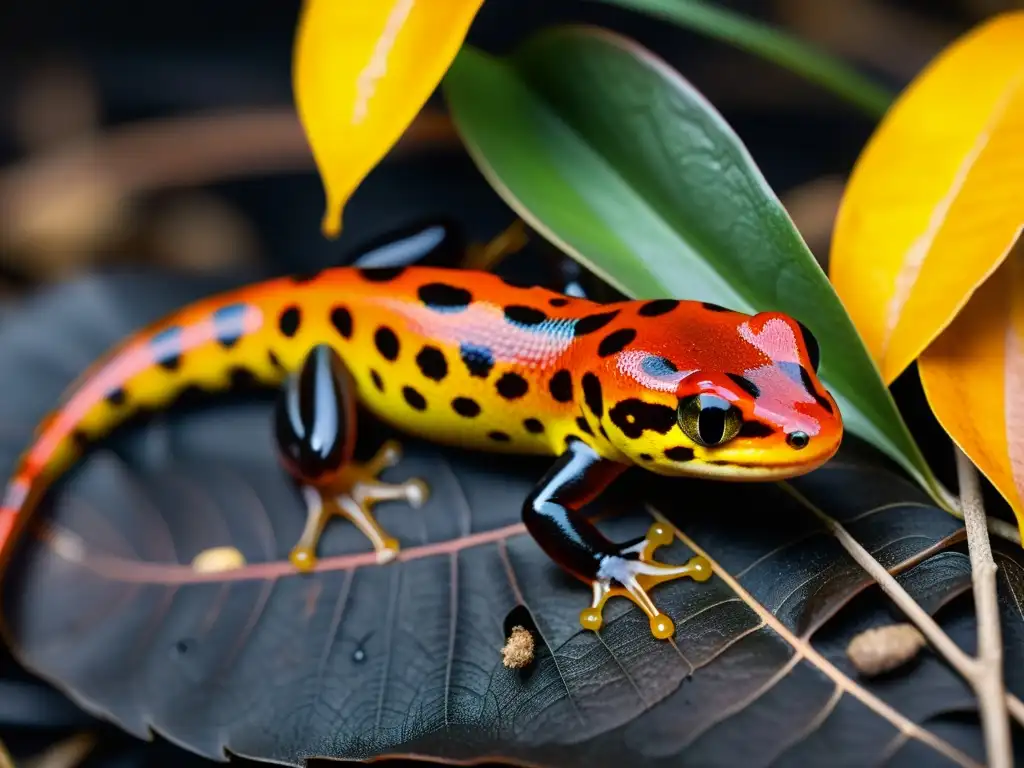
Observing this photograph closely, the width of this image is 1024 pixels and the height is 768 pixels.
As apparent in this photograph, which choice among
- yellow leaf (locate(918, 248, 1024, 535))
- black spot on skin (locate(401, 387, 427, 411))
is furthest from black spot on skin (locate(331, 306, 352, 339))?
yellow leaf (locate(918, 248, 1024, 535))

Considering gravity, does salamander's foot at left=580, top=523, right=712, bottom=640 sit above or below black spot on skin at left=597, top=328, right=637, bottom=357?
below

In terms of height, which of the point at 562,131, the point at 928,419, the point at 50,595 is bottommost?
the point at 50,595

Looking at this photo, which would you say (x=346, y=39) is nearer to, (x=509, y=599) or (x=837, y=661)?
(x=509, y=599)

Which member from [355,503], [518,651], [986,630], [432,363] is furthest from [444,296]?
[986,630]

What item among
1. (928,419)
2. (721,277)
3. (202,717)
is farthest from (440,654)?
(928,419)

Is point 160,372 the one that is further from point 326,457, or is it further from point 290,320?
point 326,457

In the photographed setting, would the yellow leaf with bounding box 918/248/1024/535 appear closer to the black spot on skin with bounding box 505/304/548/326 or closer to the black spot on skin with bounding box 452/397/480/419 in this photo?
the black spot on skin with bounding box 505/304/548/326

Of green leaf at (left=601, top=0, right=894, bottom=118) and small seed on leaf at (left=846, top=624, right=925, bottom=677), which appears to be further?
green leaf at (left=601, top=0, right=894, bottom=118)
